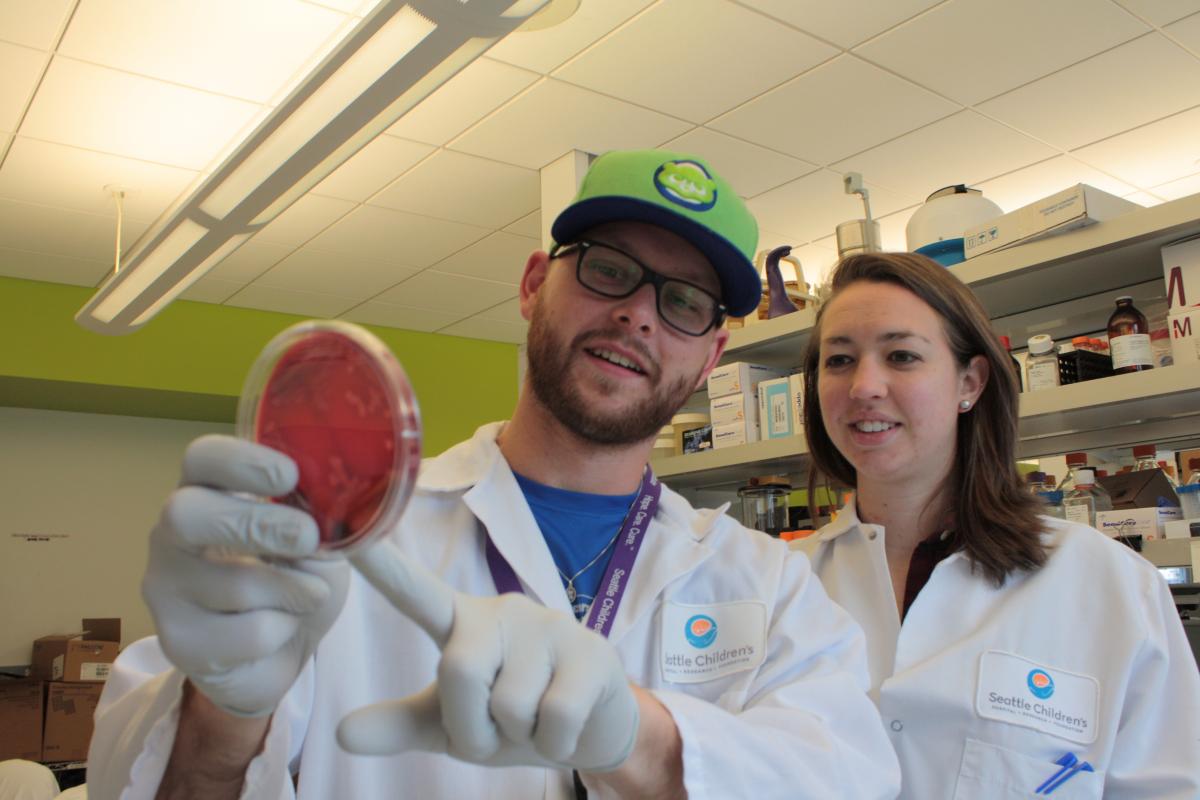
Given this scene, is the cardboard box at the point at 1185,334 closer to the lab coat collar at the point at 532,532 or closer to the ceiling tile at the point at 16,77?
the lab coat collar at the point at 532,532

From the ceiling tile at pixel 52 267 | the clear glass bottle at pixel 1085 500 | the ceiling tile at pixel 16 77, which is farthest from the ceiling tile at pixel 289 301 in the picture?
the clear glass bottle at pixel 1085 500

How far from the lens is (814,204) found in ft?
16.7

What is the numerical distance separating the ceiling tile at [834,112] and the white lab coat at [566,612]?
2.91 meters

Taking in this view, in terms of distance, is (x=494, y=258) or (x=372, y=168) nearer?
(x=372, y=168)

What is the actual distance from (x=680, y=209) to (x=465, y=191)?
12.0ft

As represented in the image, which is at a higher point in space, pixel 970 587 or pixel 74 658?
pixel 970 587

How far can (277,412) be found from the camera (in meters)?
0.73

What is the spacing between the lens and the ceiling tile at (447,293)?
6.14m

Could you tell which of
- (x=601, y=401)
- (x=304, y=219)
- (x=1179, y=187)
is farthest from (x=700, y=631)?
(x=1179, y=187)

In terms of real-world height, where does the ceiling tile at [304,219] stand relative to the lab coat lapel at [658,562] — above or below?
above

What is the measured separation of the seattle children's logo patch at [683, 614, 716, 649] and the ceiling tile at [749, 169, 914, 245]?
3747 millimetres

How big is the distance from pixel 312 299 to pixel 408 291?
2.06 feet

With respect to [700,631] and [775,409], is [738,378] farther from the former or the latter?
[700,631]

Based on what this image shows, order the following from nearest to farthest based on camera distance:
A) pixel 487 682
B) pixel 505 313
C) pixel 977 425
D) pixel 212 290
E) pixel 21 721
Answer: pixel 487 682 < pixel 977 425 < pixel 21 721 < pixel 212 290 < pixel 505 313
